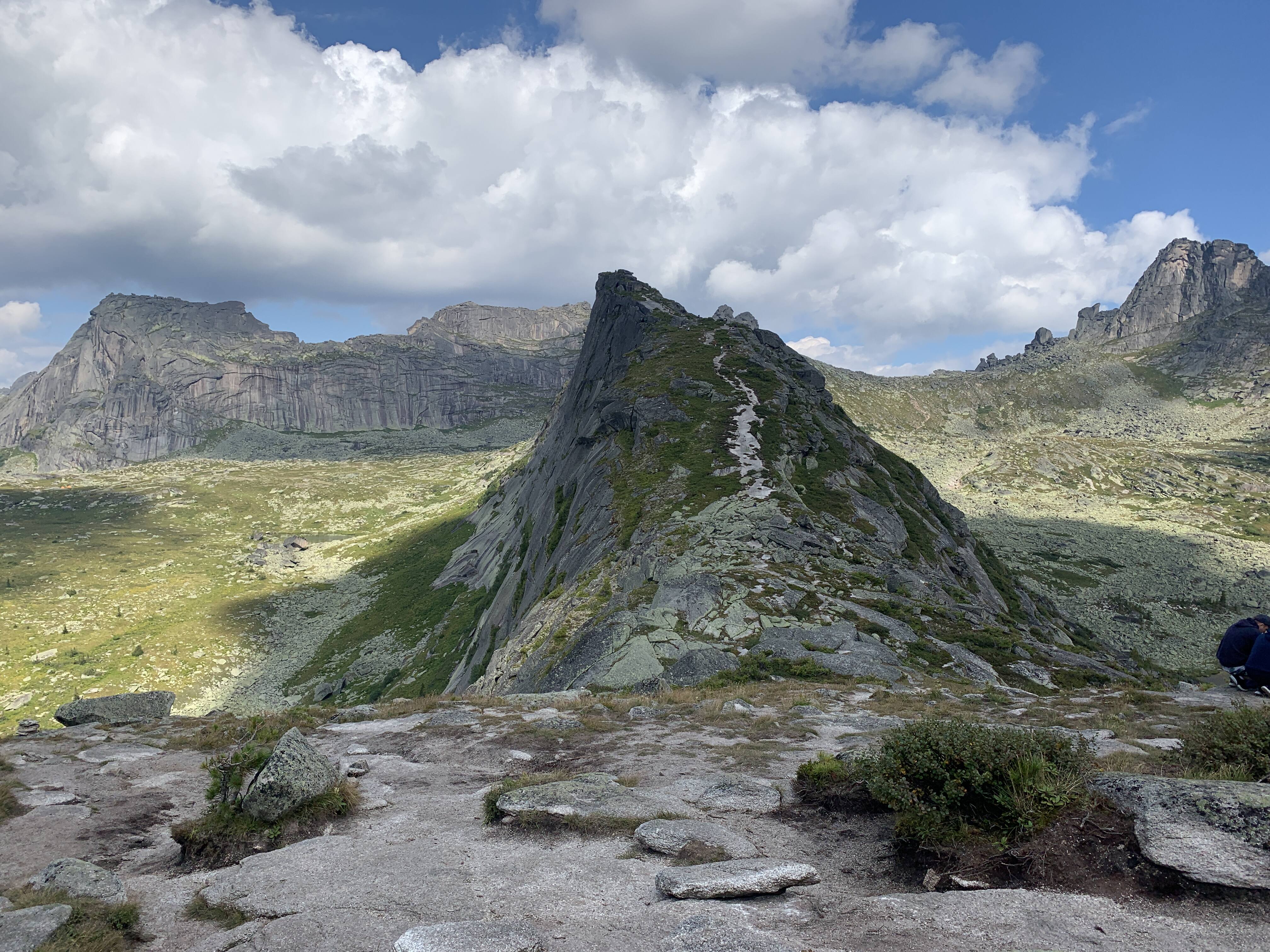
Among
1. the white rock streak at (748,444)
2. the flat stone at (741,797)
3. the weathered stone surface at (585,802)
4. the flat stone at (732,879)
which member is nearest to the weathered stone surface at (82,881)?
the weathered stone surface at (585,802)

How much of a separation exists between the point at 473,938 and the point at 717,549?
2685 cm

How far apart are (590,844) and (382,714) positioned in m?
14.3

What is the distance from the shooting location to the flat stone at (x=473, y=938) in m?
5.99

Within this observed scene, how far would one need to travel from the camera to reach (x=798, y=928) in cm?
636

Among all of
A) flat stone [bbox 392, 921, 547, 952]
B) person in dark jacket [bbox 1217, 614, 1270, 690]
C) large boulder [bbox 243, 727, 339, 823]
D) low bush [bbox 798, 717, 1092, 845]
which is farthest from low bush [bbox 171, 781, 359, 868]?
person in dark jacket [bbox 1217, 614, 1270, 690]

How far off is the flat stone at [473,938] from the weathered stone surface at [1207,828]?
681 cm

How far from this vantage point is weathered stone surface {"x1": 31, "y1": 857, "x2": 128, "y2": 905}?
24.6 feet

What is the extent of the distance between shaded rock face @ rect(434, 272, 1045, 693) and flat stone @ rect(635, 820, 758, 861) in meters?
13.6

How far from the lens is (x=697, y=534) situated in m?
34.0

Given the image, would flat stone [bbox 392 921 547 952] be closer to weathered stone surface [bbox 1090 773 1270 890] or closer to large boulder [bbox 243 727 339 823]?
large boulder [bbox 243 727 339 823]

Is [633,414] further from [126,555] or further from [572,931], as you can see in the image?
[126,555]

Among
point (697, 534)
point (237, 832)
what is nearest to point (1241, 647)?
point (697, 534)

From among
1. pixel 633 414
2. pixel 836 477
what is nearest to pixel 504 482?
pixel 633 414

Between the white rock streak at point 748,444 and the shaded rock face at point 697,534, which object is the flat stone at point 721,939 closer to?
the shaded rock face at point 697,534
